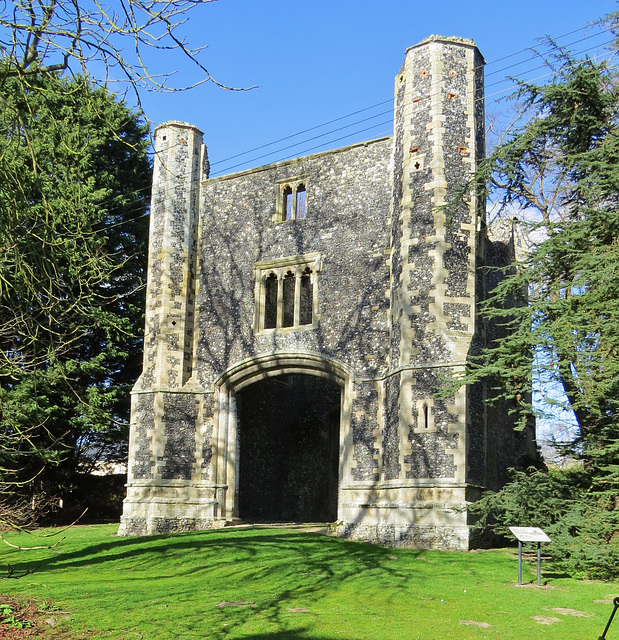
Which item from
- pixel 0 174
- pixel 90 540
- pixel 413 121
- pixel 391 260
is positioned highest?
pixel 413 121

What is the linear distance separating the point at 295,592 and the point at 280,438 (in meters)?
10.7

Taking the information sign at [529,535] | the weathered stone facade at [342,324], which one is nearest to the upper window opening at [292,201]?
the weathered stone facade at [342,324]

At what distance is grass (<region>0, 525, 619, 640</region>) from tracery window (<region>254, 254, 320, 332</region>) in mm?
4898

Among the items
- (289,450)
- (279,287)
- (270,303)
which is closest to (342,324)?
(279,287)

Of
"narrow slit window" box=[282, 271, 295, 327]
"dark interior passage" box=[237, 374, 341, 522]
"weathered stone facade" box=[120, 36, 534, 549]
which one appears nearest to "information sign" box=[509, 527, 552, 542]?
"weathered stone facade" box=[120, 36, 534, 549]

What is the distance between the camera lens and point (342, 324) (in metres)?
16.0

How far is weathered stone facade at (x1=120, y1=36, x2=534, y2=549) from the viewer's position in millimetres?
13945

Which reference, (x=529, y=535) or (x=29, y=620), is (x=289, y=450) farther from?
(x=29, y=620)

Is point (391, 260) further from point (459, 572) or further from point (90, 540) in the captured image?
point (90, 540)

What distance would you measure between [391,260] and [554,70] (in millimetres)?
4592

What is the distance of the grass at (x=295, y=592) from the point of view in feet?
25.3

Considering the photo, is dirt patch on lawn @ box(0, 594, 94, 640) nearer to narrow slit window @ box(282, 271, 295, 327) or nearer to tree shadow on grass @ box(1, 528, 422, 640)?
tree shadow on grass @ box(1, 528, 422, 640)

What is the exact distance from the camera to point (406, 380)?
1405 centimetres

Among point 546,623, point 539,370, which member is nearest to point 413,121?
point 539,370
